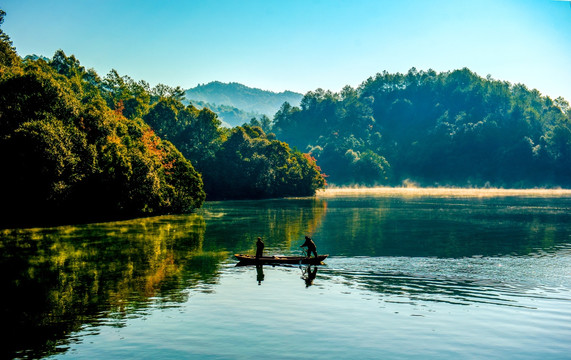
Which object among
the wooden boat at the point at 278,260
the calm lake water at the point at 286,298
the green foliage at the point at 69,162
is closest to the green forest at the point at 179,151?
the green foliage at the point at 69,162

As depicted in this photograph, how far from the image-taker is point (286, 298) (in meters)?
24.3

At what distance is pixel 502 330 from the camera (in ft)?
62.6

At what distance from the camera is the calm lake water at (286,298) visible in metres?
17.5

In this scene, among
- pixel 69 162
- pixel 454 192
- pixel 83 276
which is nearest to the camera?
pixel 83 276

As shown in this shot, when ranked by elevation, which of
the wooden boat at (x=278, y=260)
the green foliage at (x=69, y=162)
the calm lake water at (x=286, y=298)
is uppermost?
the green foliage at (x=69, y=162)

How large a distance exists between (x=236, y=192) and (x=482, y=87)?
126986 mm

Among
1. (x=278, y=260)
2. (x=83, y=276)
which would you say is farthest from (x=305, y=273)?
(x=83, y=276)

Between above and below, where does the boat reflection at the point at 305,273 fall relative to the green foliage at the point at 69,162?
below

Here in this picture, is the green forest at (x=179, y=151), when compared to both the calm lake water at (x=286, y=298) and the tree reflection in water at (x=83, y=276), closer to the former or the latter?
the tree reflection in water at (x=83, y=276)

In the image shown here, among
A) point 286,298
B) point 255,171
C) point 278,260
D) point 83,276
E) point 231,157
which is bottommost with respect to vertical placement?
point 286,298

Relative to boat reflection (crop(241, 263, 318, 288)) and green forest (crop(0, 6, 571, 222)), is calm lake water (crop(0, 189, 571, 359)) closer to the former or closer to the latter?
boat reflection (crop(241, 263, 318, 288))

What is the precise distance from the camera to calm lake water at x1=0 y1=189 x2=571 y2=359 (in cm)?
1745

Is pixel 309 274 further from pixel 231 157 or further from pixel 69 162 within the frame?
pixel 231 157

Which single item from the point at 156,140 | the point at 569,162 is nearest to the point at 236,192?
the point at 156,140
